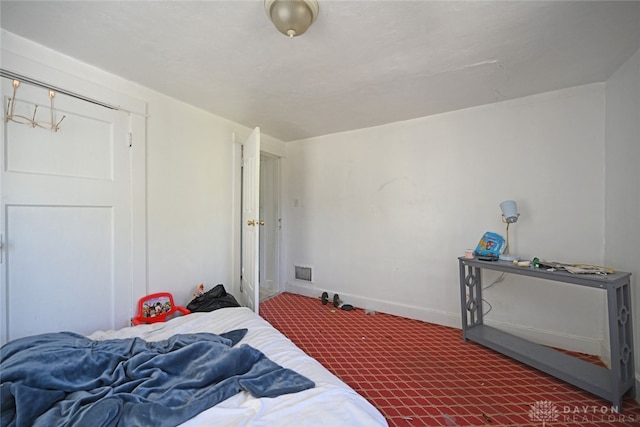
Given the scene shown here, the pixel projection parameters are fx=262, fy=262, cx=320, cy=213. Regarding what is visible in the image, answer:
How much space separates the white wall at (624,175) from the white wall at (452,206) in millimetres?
96

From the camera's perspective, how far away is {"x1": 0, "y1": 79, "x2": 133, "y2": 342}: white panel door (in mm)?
1591

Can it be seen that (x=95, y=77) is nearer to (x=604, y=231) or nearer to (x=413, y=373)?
(x=413, y=373)

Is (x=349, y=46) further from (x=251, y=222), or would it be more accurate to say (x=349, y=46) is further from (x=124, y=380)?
(x=124, y=380)

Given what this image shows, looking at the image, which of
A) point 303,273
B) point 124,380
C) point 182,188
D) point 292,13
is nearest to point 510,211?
point 292,13

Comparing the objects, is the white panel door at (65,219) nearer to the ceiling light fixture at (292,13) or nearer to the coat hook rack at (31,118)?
the coat hook rack at (31,118)

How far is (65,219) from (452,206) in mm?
3267

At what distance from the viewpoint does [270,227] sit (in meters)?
4.05

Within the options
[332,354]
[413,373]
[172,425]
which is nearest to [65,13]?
[172,425]

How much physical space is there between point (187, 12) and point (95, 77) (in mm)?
1107

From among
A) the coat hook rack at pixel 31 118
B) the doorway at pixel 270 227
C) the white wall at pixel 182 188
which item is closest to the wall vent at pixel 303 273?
the doorway at pixel 270 227

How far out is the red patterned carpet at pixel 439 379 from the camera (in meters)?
1.49

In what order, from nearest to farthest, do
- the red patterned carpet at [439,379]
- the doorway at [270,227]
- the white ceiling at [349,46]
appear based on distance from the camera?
the white ceiling at [349,46] → the red patterned carpet at [439,379] → the doorway at [270,227]

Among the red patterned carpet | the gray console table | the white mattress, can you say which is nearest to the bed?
the white mattress

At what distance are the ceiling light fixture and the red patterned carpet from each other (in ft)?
7.08
